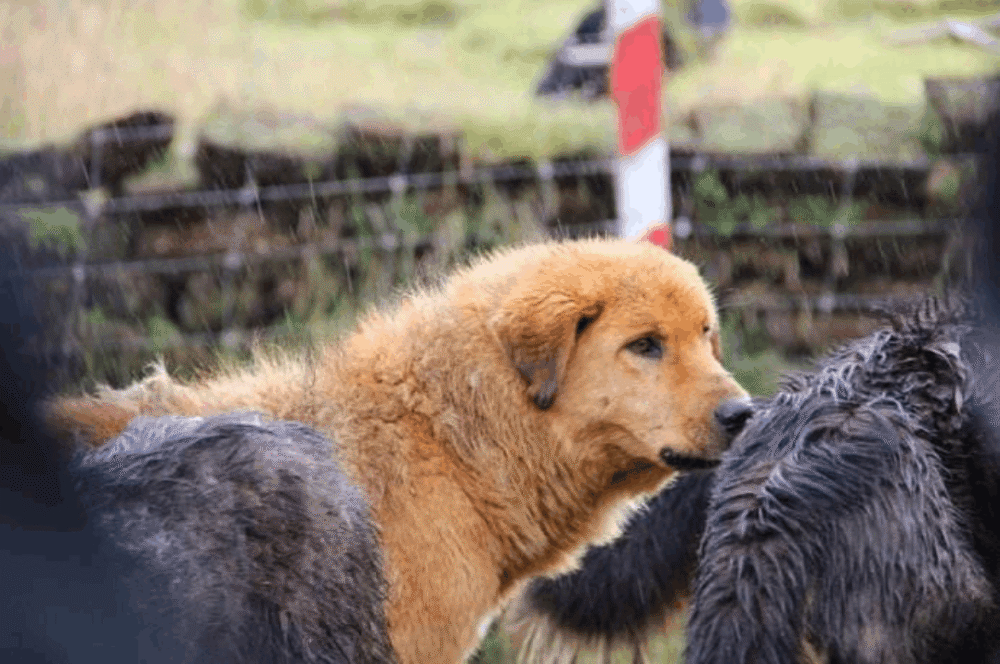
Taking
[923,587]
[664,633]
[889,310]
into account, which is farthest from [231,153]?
[923,587]

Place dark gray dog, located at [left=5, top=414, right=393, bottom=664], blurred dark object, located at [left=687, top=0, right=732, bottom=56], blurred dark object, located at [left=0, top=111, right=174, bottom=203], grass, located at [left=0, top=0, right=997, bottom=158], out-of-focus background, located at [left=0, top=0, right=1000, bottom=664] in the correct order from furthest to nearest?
blurred dark object, located at [left=687, top=0, right=732, bottom=56], grass, located at [left=0, top=0, right=997, bottom=158], blurred dark object, located at [left=0, top=111, right=174, bottom=203], out-of-focus background, located at [left=0, top=0, right=1000, bottom=664], dark gray dog, located at [left=5, top=414, right=393, bottom=664]

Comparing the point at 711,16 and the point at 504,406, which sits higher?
the point at 711,16

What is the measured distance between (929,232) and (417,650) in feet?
16.3

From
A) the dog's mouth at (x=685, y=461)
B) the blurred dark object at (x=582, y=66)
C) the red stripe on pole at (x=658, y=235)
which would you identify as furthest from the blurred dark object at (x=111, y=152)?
the dog's mouth at (x=685, y=461)

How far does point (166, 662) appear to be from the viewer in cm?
327

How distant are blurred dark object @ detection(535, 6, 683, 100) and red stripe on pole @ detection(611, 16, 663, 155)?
1809 millimetres

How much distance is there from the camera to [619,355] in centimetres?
507

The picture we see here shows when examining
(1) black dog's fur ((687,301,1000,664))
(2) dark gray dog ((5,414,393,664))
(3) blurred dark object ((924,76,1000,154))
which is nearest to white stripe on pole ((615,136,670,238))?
(3) blurred dark object ((924,76,1000,154))

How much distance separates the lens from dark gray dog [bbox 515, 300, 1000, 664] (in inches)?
147

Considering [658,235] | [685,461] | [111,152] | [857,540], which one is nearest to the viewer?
[857,540]

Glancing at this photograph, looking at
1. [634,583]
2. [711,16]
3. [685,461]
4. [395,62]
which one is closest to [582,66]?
[395,62]

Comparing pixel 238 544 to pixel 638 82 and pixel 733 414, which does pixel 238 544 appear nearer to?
pixel 733 414

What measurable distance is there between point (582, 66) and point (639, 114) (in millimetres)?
2368

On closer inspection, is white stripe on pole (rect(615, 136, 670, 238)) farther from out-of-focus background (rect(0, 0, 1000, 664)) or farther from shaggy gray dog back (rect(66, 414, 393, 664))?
shaggy gray dog back (rect(66, 414, 393, 664))
